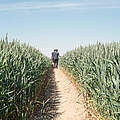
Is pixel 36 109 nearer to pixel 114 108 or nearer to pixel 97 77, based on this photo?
pixel 97 77

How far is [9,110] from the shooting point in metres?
3.23

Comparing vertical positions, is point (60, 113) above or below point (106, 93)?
below

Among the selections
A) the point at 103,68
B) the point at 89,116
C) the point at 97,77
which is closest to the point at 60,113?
the point at 89,116

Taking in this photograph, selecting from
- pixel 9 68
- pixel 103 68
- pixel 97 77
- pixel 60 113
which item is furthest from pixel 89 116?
pixel 9 68

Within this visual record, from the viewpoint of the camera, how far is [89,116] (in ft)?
14.0

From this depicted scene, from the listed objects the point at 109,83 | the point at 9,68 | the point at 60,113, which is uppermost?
the point at 9,68

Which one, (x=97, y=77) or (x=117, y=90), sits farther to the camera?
(x=97, y=77)

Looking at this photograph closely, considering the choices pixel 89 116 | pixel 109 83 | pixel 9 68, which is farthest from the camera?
pixel 89 116

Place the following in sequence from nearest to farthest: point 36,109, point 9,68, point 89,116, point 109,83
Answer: point 109,83
point 9,68
point 89,116
point 36,109

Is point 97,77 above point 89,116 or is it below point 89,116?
above

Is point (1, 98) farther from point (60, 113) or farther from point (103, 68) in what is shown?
point (60, 113)

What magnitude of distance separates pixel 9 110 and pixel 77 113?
77.6 inches

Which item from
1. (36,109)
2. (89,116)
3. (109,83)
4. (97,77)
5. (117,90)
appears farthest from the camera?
(36,109)

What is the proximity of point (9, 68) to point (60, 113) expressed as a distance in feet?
6.49
